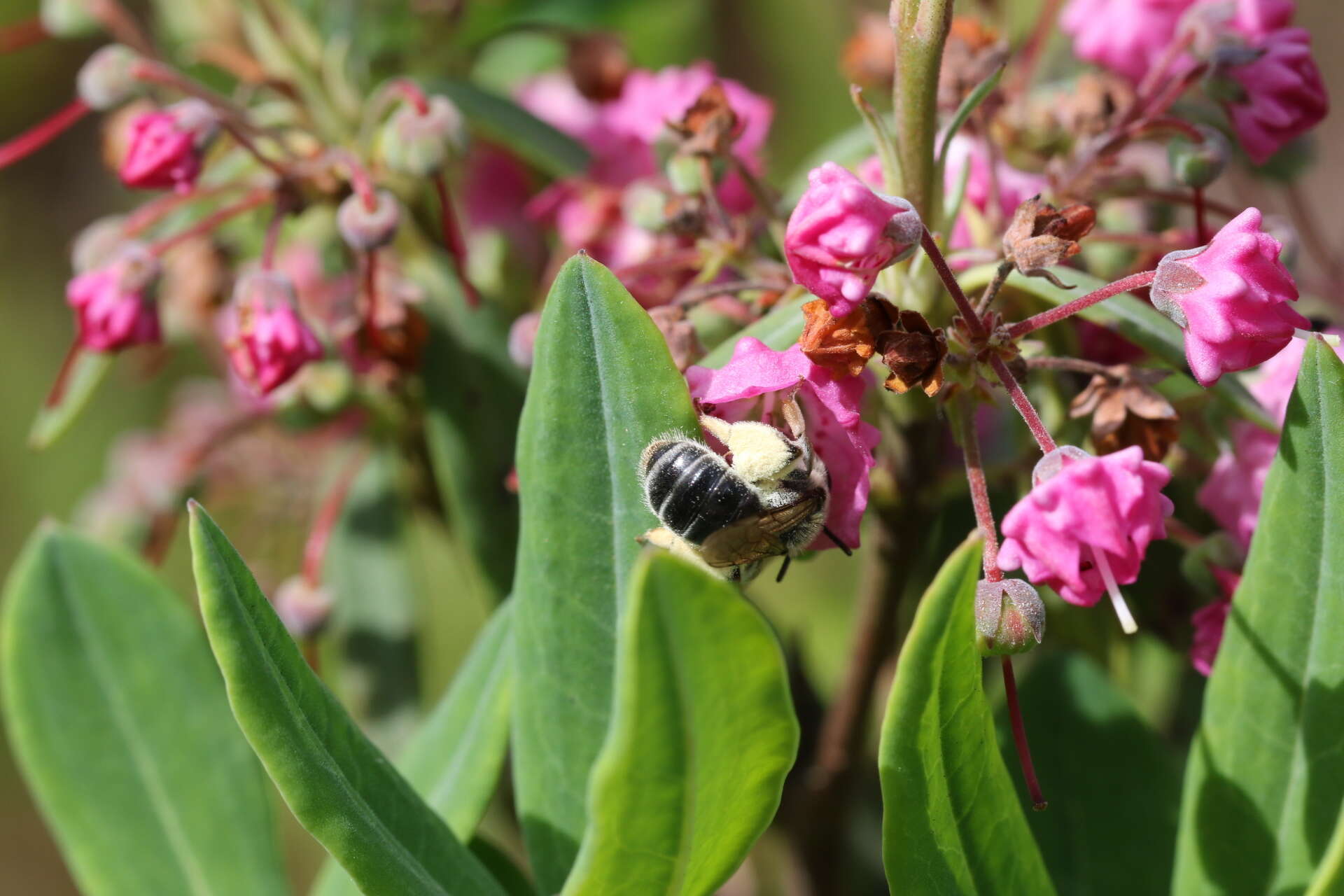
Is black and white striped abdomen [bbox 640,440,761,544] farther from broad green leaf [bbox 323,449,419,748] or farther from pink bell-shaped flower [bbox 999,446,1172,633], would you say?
broad green leaf [bbox 323,449,419,748]

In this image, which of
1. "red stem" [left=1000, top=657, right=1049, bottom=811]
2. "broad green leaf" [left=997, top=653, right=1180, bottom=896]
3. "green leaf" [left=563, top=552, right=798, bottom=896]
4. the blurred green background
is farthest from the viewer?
the blurred green background

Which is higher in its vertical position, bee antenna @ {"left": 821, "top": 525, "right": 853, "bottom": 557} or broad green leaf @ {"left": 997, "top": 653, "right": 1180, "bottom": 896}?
bee antenna @ {"left": 821, "top": 525, "right": 853, "bottom": 557}

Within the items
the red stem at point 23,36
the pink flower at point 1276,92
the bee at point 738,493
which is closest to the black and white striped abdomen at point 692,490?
the bee at point 738,493

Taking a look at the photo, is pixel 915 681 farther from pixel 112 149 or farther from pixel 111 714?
pixel 112 149

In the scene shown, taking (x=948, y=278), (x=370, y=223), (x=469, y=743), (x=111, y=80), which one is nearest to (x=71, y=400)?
(x=111, y=80)

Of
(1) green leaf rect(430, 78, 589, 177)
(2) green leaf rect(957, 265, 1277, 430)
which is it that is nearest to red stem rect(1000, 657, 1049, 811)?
(2) green leaf rect(957, 265, 1277, 430)

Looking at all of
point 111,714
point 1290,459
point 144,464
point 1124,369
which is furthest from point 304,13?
point 1290,459
